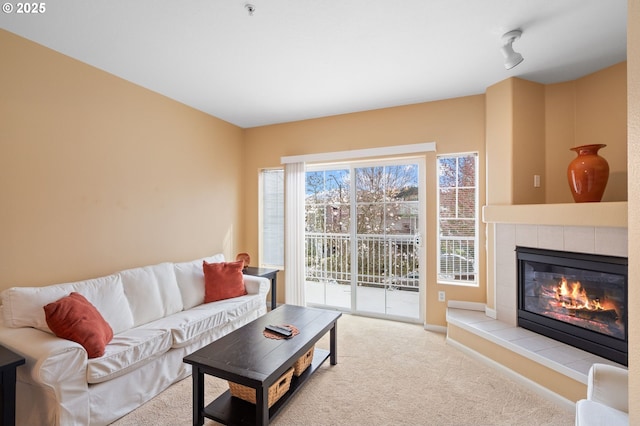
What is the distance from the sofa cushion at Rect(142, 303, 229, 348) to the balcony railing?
161 cm

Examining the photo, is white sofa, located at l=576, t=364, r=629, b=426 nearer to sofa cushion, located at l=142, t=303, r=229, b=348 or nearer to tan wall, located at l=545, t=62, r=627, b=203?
tan wall, located at l=545, t=62, r=627, b=203

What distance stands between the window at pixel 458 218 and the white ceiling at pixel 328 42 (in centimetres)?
80

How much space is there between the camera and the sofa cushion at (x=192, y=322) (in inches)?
93.1

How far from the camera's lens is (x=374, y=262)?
381cm

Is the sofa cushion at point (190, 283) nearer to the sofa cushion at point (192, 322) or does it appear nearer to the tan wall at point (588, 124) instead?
the sofa cushion at point (192, 322)

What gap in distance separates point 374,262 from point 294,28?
2769 millimetres

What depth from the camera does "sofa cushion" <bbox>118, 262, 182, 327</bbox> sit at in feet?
8.37

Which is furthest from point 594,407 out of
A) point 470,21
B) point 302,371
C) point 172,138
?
point 172,138

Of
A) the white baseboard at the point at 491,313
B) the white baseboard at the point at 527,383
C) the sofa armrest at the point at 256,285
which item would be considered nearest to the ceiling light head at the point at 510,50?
Answer: the white baseboard at the point at 491,313

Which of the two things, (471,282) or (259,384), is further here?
(471,282)

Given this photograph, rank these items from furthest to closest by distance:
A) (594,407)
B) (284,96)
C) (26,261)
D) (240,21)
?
(284,96) < (26,261) < (240,21) < (594,407)

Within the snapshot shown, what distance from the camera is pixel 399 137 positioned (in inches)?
140

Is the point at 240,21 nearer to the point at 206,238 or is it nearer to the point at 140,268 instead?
the point at 140,268

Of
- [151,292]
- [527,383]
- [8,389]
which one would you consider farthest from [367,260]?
[8,389]
